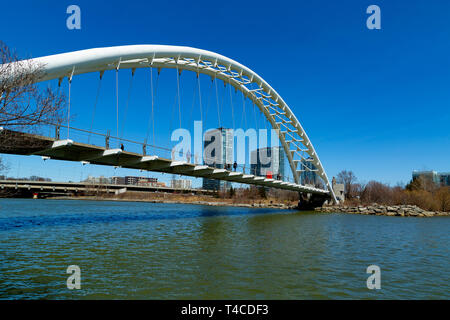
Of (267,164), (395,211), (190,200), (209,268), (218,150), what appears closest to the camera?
(209,268)

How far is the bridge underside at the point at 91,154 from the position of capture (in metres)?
11.9

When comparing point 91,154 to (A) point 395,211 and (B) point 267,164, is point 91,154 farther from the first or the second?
(B) point 267,164

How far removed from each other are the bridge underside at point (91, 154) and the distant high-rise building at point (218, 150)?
41.0 inches

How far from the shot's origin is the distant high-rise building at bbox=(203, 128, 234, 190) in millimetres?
26703

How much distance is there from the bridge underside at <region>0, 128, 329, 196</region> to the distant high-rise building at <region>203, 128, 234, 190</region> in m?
1.04

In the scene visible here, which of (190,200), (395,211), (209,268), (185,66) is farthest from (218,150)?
(209,268)

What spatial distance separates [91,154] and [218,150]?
7886cm

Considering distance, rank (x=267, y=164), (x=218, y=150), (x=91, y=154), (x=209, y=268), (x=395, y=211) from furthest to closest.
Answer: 1. (x=218, y=150)
2. (x=267, y=164)
3. (x=395, y=211)
4. (x=91, y=154)
5. (x=209, y=268)

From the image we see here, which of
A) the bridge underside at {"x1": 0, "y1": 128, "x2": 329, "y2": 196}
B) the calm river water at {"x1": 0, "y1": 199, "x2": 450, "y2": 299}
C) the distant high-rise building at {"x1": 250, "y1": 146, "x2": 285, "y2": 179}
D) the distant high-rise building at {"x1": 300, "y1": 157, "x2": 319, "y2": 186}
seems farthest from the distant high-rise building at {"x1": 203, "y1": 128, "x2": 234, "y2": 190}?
the distant high-rise building at {"x1": 300, "y1": 157, "x2": 319, "y2": 186}

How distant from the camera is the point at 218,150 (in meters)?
95.8

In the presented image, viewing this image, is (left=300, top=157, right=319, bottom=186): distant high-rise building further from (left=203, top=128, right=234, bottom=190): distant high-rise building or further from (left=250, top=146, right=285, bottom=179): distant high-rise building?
(left=203, top=128, right=234, bottom=190): distant high-rise building

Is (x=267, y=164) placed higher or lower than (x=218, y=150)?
lower

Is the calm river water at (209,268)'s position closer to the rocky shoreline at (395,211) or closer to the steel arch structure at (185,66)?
the steel arch structure at (185,66)
